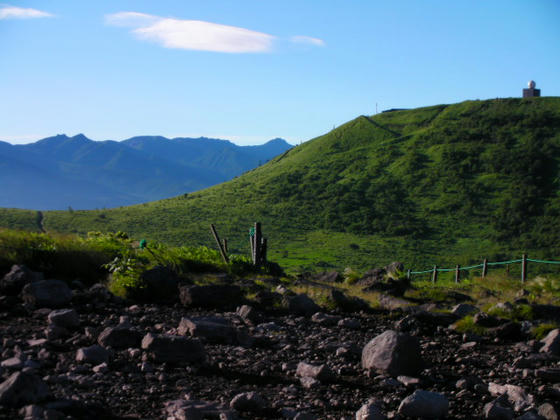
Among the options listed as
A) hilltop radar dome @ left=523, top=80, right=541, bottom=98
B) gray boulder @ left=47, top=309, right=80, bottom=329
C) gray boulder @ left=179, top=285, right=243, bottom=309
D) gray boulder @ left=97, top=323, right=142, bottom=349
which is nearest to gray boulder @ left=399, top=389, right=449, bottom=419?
gray boulder @ left=97, top=323, right=142, bottom=349

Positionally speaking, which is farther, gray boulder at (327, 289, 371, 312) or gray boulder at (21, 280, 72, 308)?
gray boulder at (327, 289, 371, 312)

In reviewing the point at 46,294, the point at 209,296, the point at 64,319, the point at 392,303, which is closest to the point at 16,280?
the point at 46,294

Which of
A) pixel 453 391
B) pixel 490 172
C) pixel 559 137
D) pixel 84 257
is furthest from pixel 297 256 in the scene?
pixel 453 391

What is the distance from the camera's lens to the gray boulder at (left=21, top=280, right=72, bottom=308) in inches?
304

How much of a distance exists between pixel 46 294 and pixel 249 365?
3455 mm

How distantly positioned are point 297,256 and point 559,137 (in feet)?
178

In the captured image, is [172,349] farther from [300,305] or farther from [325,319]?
[300,305]

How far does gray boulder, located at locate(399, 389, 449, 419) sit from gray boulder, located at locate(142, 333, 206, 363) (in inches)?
84.2

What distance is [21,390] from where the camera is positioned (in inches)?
169

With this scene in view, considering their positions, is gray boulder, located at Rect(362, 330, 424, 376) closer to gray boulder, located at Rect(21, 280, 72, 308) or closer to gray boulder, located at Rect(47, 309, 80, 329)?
gray boulder, located at Rect(47, 309, 80, 329)

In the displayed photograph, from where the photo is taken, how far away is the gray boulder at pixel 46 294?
772 cm

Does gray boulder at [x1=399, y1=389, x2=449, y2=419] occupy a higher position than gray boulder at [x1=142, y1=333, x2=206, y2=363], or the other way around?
gray boulder at [x1=142, y1=333, x2=206, y2=363]

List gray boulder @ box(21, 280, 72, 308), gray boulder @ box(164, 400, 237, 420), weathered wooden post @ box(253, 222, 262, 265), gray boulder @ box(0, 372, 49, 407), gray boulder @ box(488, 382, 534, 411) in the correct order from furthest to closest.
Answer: weathered wooden post @ box(253, 222, 262, 265)
gray boulder @ box(21, 280, 72, 308)
gray boulder @ box(488, 382, 534, 411)
gray boulder @ box(164, 400, 237, 420)
gray boulder @ box(0, 372, 49, 407)

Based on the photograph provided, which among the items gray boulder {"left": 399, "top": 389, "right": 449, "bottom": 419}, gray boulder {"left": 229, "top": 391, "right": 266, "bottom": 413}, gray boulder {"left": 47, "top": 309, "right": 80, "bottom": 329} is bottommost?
gray boulder {"left": 399, "top": 389, "right": 449, "bottom": 419}
